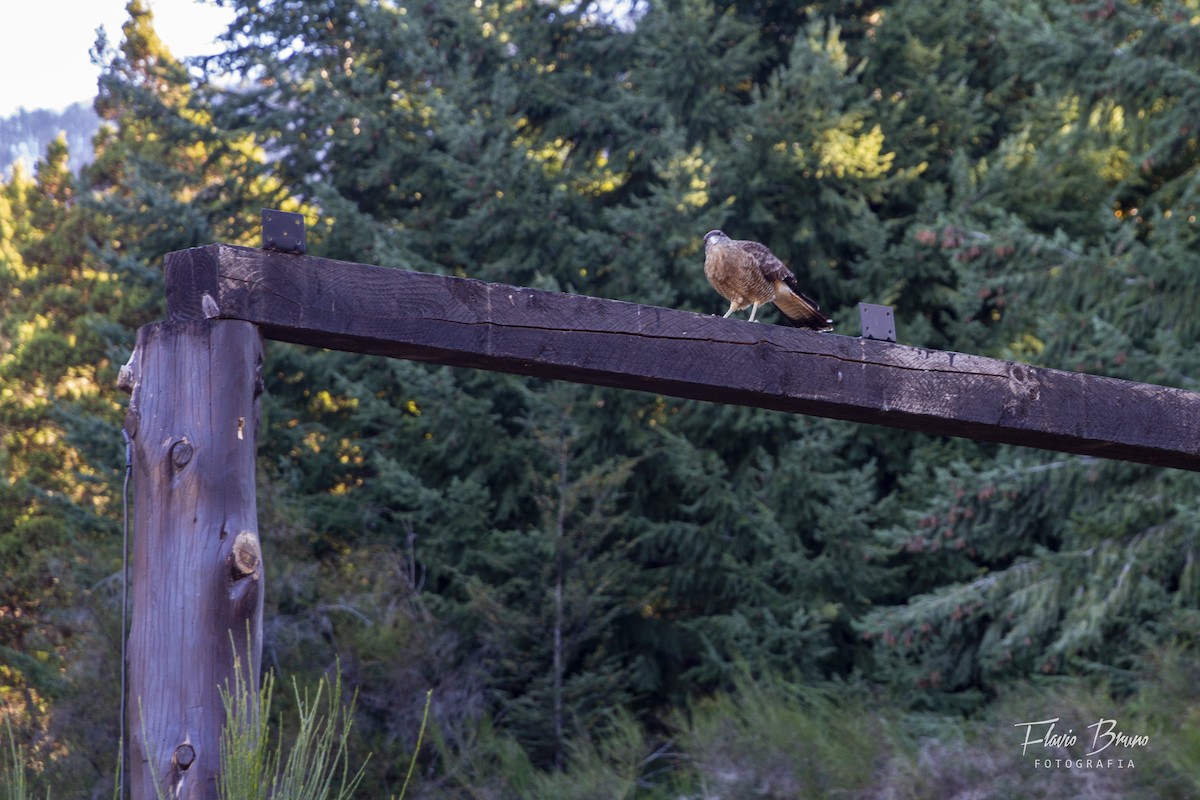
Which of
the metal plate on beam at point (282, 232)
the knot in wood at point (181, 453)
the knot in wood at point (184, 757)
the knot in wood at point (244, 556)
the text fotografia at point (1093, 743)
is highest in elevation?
the metal plate on beam at point (282, 232)

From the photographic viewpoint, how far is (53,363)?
58.1 ft

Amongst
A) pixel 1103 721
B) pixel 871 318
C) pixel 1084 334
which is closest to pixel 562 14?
pixel 1084 334

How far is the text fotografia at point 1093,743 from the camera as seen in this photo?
6461 millimetres

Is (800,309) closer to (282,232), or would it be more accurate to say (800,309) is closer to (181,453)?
(282,232)

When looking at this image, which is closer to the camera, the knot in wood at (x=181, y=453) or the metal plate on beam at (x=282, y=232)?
the knot in wood at (x=181, y=453)

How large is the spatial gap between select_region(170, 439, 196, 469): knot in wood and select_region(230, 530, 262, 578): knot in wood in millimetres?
183

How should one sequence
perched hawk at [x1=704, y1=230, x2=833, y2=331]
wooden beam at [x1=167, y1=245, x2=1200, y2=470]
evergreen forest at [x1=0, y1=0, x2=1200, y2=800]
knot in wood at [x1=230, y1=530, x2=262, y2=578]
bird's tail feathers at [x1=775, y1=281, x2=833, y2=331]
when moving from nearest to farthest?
knot in wood at [x1=230, y1=530, x2=262, y2=578], wooden beam at [x1=167, y1=245, x2=1200, y2=470], bird's tail feathers at [x1=775, y1=281, x2=833, y2=331], perched hawk at [x1=704, y1=230, x2=833, y2=331], evergreen forest at [x1=0, y1=0, x2=1200, y2=800]

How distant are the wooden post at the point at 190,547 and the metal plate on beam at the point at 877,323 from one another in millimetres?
1560

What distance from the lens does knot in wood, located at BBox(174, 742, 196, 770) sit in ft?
8.20

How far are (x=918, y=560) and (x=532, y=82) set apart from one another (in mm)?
6012

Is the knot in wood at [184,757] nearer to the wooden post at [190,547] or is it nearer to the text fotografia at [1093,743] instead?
the wooden post at [190,547]

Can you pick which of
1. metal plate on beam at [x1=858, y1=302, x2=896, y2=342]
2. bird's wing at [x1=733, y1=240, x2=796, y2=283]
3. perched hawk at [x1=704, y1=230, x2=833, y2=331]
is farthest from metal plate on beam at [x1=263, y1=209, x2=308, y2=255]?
bird's wing at [x1=733, y1=240, x2=796, y2=283]

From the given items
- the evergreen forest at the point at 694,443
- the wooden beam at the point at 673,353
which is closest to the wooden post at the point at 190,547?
the wooden beam at the point at 673,353

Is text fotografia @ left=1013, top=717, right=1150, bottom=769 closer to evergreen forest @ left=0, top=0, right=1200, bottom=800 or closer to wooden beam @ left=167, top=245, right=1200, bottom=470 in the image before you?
evergreen forest @ left=0, top=0, right=1200, bottom=800
